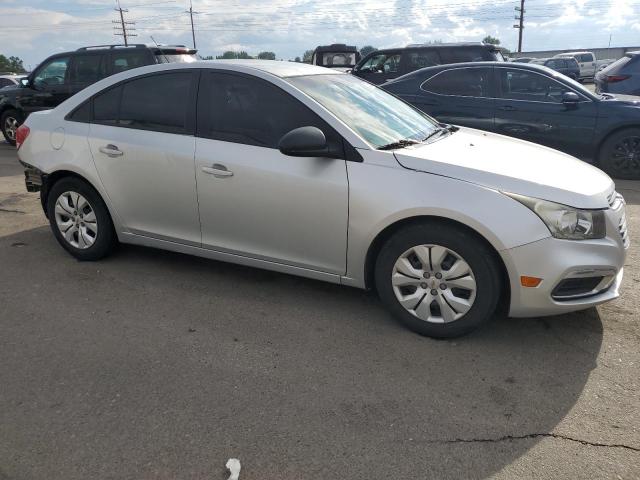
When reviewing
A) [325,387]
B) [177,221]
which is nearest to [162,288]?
[177,221]

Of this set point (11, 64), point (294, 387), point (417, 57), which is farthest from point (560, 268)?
point (11, 64)

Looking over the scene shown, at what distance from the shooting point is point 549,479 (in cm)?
229

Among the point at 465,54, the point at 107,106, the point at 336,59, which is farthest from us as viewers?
the point at 336,59

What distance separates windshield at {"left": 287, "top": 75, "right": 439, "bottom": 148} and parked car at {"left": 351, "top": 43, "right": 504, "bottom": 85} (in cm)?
685

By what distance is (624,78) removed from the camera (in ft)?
33.8

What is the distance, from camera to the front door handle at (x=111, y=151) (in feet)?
13.9

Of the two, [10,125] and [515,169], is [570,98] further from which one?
[10,125]

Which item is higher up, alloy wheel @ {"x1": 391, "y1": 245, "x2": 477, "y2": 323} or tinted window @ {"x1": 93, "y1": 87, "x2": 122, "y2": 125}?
tinted window @ {"x1": 93, "y1": 87, "x2": 122, "y2": 125}

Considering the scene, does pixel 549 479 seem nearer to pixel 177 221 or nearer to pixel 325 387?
pixel 325 387

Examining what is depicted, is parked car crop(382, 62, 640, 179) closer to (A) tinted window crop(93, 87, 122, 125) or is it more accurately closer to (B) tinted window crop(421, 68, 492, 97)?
(B) tinted window crop(421, 68, 492, 97)

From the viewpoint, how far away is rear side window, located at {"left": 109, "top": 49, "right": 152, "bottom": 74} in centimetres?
977

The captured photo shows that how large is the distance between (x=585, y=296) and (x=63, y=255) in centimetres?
416

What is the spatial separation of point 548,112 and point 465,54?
3.56 metres

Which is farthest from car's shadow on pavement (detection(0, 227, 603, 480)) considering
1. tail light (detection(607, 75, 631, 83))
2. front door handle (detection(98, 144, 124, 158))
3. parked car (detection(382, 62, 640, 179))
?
tail light (detection(607, 75, 631, 83))
